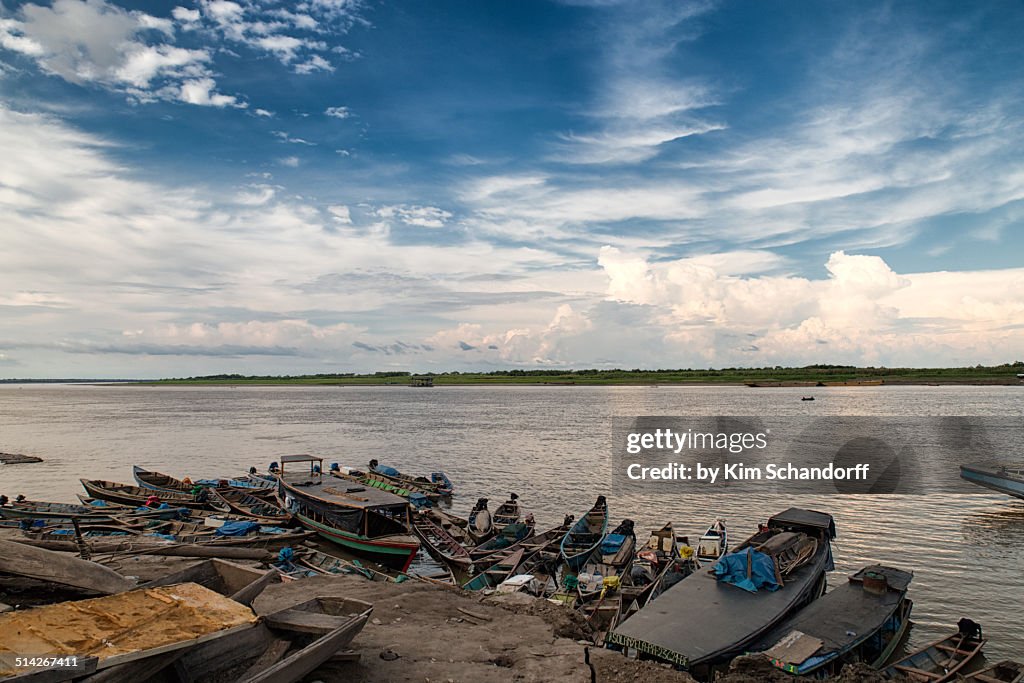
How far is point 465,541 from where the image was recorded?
26.4 meters

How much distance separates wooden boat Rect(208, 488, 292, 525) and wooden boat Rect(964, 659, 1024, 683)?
1028 inches

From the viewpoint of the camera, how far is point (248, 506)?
32594 millimetres

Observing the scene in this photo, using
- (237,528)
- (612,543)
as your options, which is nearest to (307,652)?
(612,543)

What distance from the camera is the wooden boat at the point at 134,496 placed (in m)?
32.2

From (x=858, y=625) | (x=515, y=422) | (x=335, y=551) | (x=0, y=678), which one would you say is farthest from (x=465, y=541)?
(x=515, y=422)

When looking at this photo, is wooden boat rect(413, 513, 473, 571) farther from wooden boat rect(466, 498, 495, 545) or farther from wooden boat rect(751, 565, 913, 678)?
wooden boat rect(751, 565, 913, 678)

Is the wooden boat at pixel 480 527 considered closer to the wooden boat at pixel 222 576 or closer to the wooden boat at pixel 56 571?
the wooden boat at pixel 222 576

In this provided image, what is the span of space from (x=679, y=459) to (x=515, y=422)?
36636mm

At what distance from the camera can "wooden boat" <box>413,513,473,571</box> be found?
22844mm

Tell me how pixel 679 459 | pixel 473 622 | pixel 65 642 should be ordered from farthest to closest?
pixel 679 459 < pixel 473 622 < pixel 65 642

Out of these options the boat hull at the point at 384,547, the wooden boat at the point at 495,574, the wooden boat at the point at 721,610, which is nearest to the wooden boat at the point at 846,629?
the wooden boat at the point at 721,610

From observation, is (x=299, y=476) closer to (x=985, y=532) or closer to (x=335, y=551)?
(x=335, y=551)

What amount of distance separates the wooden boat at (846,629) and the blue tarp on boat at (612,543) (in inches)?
324

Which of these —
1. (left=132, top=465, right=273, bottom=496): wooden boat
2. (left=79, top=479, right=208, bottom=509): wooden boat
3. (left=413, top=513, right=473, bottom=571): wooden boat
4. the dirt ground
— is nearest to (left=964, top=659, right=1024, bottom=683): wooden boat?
the dirt ground
